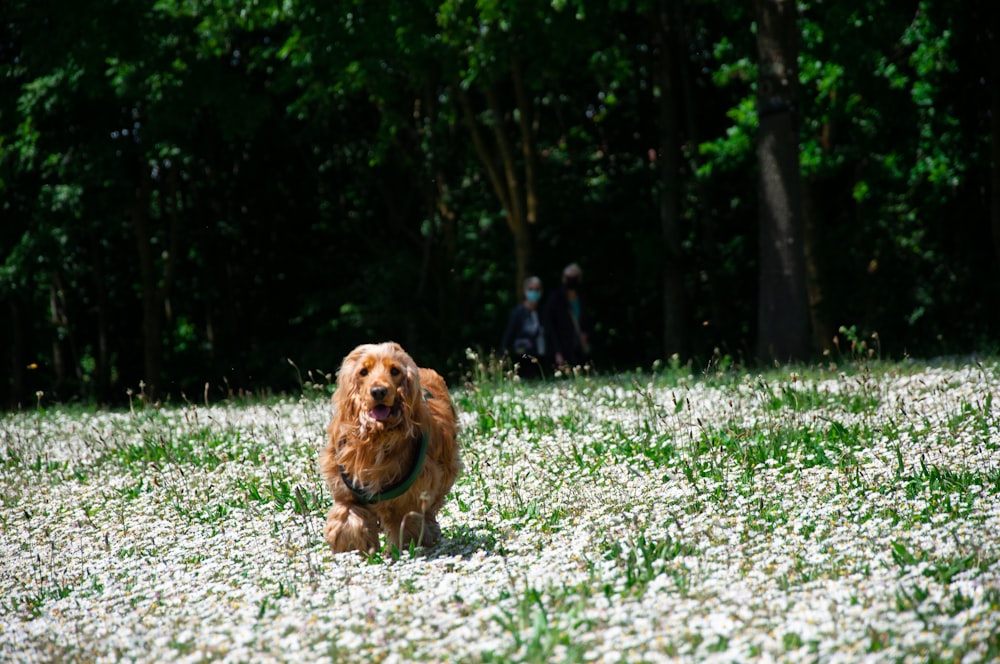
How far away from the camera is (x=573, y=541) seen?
19.5 ft

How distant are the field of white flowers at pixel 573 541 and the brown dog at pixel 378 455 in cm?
20

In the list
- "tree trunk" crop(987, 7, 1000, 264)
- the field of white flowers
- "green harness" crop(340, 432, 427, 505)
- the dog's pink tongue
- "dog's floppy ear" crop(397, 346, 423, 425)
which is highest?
"tree trunk" crop(987, 7, 1000, 264)

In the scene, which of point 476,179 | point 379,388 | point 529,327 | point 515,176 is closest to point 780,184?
point 529,327

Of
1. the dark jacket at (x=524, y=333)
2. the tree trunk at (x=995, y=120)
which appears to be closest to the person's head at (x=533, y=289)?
the dark jacket at (x=524, y=333)

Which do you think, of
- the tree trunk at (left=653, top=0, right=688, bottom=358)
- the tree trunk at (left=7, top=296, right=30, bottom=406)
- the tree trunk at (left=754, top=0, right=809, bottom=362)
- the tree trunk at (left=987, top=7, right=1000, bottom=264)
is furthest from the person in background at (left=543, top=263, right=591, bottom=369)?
the tree trunk at (left=7, top=296, right=30, bottom=406)

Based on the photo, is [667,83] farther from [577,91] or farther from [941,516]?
[941,516]

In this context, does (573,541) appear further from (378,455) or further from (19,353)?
(19,353)

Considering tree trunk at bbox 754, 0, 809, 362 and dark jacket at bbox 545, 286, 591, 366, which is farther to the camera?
dark jacket at bbox 545, 286, 591, 366

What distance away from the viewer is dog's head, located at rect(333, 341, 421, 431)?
19.5ft

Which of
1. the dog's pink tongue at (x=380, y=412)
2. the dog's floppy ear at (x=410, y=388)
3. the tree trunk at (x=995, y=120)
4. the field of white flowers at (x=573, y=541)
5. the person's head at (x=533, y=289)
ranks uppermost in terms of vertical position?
the tree trunk at (x=995, y=120)

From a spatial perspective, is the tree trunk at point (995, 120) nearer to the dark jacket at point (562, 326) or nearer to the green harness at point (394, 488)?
the dark jacket at point (562, 326)

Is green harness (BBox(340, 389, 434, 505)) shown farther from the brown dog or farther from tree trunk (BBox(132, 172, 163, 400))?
tree trunk (BBox(132, 172, 163, 400))

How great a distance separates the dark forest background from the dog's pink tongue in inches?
280

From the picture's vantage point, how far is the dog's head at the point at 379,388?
5.95 meters
